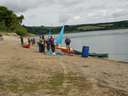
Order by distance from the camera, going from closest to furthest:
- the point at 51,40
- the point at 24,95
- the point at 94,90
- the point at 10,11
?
the point at 24,95 < the point at 94,90 < the point at 51,40 < the point at 10,11

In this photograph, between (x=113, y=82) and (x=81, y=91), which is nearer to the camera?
(x=81, y=91)

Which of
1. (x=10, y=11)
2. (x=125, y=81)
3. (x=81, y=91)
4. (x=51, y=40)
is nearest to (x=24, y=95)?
(x=81, y=91)

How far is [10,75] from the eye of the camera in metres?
15.3

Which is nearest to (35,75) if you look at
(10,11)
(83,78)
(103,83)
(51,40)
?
(83,78)

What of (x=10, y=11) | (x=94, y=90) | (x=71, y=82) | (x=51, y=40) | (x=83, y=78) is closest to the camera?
(x=94, y=90)

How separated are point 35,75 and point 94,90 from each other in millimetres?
4343

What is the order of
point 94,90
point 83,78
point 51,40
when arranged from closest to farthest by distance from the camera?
point 94,90
point 83,78
point 51,40

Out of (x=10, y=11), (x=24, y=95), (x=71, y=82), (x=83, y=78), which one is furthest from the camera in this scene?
(x=10, y=11)

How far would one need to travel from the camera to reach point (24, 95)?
1107 cm

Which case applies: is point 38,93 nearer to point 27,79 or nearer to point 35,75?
point 27,79

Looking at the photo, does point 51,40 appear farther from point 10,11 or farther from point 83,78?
point 10,11

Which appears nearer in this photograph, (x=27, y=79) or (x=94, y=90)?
(x=94, y=90)

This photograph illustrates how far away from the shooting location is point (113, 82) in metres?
14.1

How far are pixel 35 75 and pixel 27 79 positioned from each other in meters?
1.25
